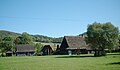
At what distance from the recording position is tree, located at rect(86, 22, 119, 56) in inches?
3009

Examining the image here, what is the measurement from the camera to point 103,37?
251 feet

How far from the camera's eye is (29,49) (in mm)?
133625

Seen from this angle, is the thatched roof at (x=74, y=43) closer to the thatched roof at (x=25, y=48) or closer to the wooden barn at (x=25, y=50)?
the wooden barn at (x=25, y=50)

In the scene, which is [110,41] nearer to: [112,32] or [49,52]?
[112,32]

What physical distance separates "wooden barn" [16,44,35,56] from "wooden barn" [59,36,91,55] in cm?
2484

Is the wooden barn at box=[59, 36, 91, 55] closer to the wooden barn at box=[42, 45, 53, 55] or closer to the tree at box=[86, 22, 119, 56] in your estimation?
the wooden barn at box=[42, 45, 53, 55]

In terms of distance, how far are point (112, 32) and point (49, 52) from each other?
5621 centimetres

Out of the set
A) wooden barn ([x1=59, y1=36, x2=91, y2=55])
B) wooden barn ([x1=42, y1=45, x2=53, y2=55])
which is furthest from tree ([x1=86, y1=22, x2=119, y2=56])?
wooden barn ([x1=42, y1=45, x2=53, y2=55])

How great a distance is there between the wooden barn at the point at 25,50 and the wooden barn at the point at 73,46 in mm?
24839

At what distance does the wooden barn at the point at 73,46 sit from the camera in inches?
4330

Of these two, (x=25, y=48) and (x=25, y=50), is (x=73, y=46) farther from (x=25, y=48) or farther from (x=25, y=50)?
(x=25, y=48)

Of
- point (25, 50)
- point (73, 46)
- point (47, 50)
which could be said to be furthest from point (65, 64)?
point (25, 50)

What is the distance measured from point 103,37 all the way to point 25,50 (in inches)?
2614

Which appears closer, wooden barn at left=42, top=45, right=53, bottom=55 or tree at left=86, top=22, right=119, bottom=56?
tree at left=86, top=22, right=119, bottom=56
